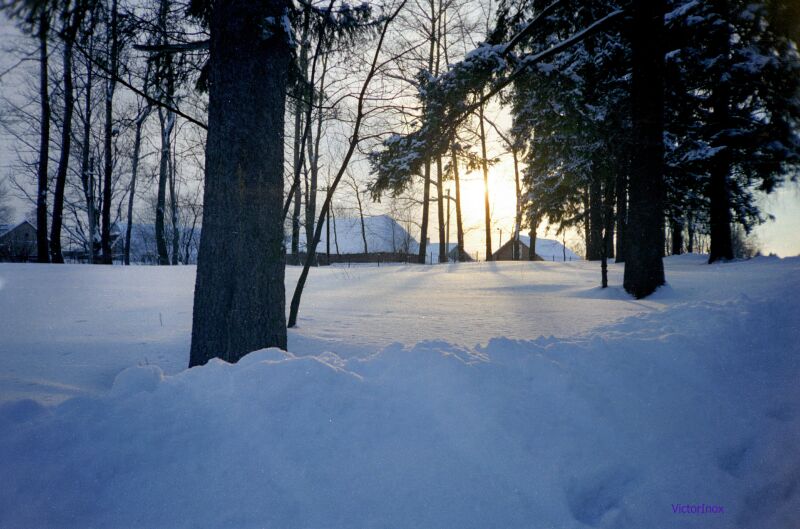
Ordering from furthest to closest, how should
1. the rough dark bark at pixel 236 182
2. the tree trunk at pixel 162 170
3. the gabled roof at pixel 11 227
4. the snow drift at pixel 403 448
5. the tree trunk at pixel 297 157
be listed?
the gabled roof at pixel 11 227 < the tree trunk at pixel 162 170 < the tree trunk at pixel 297 157 < the rough dark bark at pixel 236 182 < the snow drift at pixel 403 448

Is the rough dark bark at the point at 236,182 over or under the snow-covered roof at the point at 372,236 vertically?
under

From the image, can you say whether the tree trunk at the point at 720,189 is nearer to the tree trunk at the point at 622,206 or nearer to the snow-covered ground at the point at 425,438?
the tree trunk at the point at 622,206

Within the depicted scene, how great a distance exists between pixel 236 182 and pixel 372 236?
138 ft

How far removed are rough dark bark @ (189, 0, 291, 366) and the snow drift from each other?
1011 mm

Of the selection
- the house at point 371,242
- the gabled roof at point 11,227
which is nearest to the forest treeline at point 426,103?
the house at point 371,242

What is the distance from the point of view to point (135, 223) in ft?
128

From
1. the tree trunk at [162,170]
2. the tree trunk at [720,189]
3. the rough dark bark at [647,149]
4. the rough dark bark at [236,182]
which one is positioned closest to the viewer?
the rough dark bark at [236,182]

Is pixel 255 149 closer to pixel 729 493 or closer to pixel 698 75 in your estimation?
pixel 729 493

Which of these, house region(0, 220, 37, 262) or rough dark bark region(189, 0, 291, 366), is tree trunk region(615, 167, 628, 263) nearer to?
rough dark bark region(189, 0, 291, 366)

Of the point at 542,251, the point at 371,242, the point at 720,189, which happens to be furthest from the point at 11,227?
the point at 542,251

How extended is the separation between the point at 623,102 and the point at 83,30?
928 cm

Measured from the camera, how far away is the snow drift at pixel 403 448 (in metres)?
1.50

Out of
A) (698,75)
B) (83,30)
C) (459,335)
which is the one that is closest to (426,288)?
(459,335)

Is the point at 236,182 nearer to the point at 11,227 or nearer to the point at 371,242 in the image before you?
the point at 371,242
